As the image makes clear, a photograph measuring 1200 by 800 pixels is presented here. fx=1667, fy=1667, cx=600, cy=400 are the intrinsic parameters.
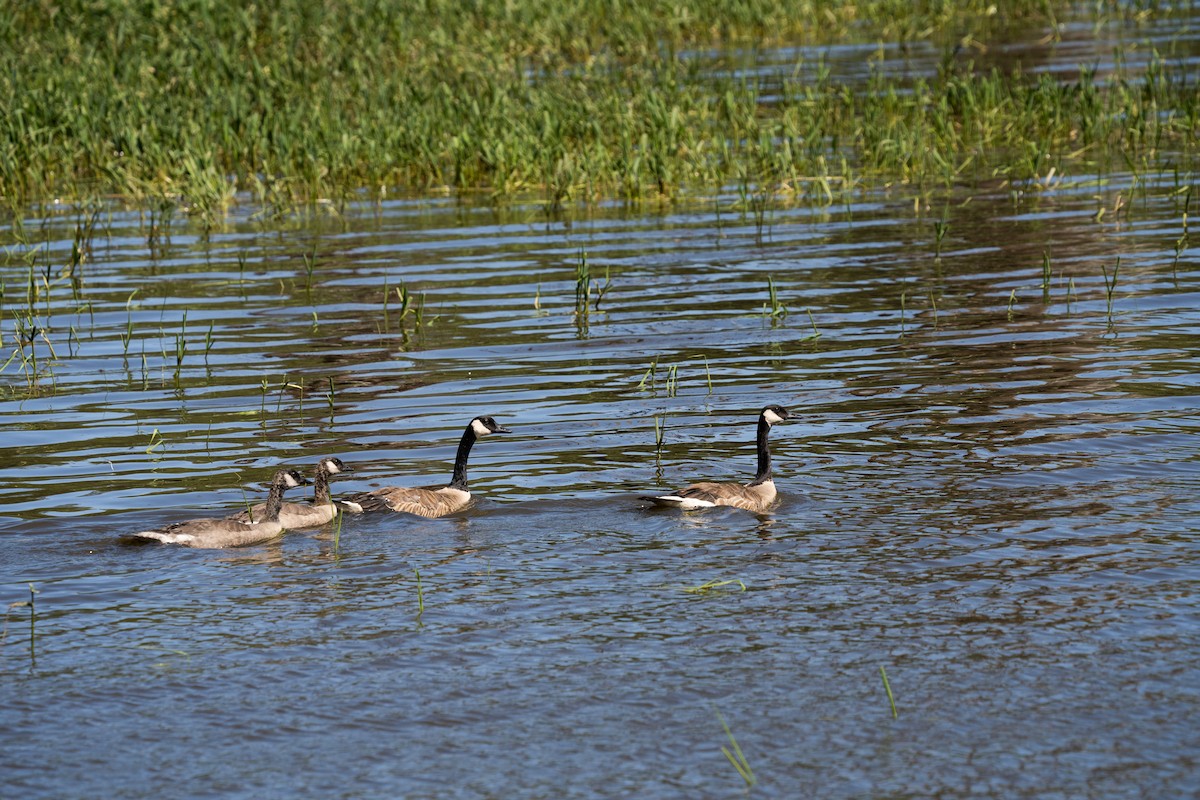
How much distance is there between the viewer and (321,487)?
11.2 metres

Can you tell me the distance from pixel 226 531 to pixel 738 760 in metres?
4.51

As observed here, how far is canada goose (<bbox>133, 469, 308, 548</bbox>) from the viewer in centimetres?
1031

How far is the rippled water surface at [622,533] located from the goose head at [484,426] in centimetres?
37

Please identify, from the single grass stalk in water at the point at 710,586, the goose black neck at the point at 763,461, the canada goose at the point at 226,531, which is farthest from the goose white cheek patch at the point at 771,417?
the canada goose at the point at 226,531

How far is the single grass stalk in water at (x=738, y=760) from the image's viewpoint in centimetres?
692

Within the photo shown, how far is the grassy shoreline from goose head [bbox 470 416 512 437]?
36.0 feet

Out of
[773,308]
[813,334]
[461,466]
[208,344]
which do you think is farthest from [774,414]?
[208,344]

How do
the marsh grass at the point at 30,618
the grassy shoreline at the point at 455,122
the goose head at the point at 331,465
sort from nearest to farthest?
the marsh grass at the point at 30,618 < the goose head at the point at 331,465 < the grassy shoreline at the point at 455,122

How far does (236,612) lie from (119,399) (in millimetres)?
5846

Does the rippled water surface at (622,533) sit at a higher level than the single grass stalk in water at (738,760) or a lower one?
higher

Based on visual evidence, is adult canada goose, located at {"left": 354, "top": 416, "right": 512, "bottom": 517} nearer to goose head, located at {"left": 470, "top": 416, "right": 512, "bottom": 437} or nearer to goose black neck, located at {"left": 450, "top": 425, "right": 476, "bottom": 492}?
goose black neck, located at {"left": 450, "top": 425, "right": 476, "bottom": 492}

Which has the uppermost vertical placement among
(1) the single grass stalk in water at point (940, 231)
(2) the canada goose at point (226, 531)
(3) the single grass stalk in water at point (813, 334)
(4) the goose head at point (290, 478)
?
(1) the single grass stalk in water at point (940, 231)

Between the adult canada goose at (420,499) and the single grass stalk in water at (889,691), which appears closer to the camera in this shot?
the single grass stalk in water at (889,691)

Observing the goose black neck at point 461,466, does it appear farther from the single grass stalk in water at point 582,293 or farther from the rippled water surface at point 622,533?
the single grass stalk in water at point 582,293
